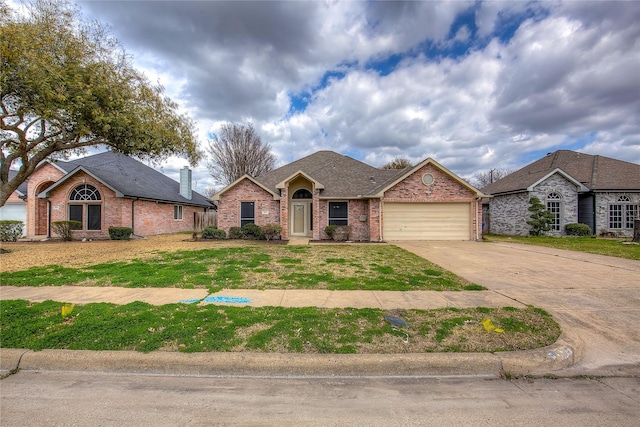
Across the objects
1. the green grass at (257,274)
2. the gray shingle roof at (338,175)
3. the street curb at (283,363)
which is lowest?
the street curb at (283,363)

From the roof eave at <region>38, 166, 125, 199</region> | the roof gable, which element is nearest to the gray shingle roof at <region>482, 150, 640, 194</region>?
the roof gable

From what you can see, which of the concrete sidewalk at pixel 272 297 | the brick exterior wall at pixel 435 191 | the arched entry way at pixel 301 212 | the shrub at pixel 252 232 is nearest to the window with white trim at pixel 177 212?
the shrub at pixel 252 232

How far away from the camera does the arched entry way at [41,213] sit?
62.6ft

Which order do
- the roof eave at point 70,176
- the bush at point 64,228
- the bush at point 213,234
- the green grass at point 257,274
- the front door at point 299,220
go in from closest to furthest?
the green grass at point 257,274 < the bush at point 64,228 < the bush at point 213,234 < the roof eave at point 70,176 < the front door at point 299,220

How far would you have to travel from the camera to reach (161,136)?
1324 cm

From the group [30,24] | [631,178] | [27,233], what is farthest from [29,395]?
[631,178]

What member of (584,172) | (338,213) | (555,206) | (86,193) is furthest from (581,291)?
(86,193)

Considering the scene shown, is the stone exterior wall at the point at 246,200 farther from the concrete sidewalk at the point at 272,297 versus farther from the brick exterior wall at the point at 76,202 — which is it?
the concrete sidewalk at the point at 272,297

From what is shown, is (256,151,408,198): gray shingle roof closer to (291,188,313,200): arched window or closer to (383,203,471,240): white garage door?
(291,188,313,200): arched window

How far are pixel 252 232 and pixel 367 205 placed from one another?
7.13 meters

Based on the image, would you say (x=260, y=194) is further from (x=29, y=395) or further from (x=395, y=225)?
(x=29, y=395)

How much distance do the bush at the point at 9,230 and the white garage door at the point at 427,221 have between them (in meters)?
21.8

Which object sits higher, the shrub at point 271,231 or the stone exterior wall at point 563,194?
the stone exterior wall at point 563,194

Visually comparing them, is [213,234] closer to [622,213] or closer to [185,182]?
[185,182]
